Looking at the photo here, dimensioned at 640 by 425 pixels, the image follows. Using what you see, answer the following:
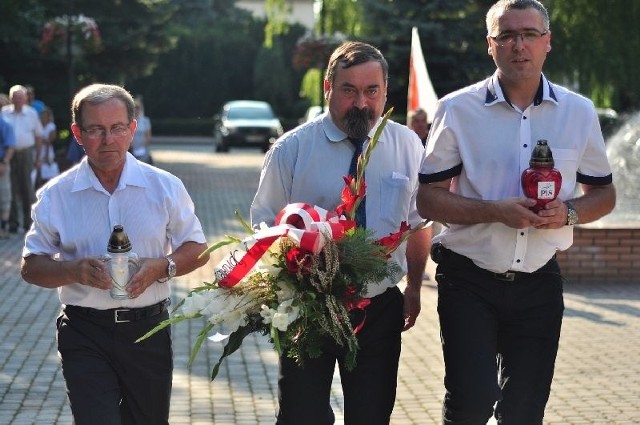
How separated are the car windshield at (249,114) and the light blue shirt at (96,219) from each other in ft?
118

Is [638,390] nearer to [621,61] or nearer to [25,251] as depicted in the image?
[25,251]

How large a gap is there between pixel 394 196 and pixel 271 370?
3801 millimetres

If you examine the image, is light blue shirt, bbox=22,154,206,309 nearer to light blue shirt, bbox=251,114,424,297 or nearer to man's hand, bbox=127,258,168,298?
man's hand, bbox=127,258,168,298

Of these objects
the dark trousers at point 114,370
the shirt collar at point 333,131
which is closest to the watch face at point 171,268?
the dark trousers at point 114,370

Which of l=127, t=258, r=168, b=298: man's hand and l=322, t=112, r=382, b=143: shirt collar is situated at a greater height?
l=322, t=112, r=382, b=143: shirt collar

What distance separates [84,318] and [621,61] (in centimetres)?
2402

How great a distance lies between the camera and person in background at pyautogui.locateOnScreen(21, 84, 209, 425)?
16.4ft

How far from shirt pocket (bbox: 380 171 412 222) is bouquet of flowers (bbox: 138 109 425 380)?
53 centimetres

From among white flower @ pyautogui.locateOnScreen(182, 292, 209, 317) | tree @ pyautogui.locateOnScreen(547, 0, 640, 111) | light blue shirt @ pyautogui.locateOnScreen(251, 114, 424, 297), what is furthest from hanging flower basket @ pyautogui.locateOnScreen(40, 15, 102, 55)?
white flower @ pyautogui.locateOnScreen(182, 292, 209, 317)

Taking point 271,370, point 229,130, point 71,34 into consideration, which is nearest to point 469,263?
point 271,370

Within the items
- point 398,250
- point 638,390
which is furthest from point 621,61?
point 398,250

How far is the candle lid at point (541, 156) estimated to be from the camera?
489 centimetres

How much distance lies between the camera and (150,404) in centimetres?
518

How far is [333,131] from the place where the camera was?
532 cm
